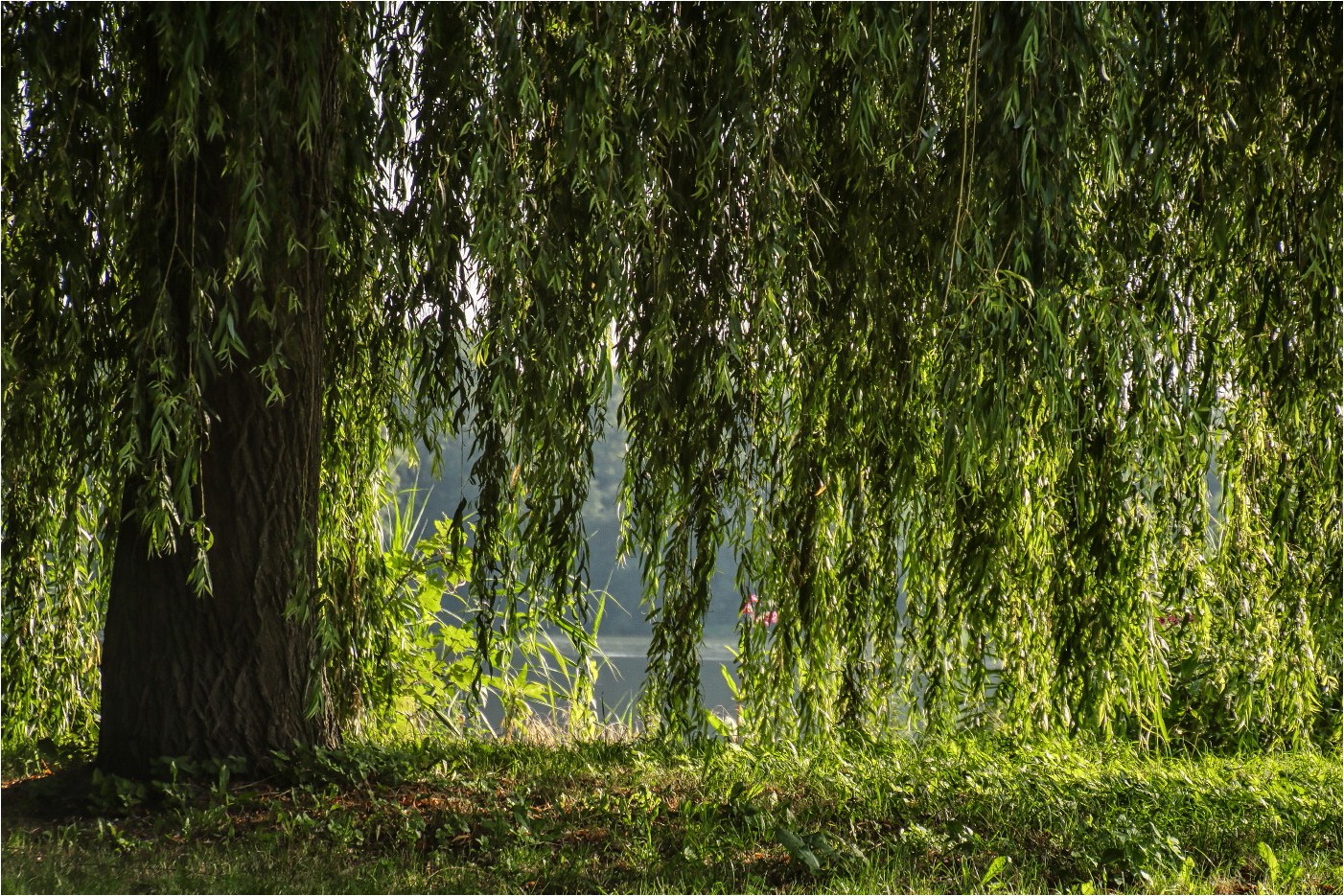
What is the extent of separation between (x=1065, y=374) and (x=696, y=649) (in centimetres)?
136

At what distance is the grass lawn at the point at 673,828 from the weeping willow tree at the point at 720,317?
246 millimetres

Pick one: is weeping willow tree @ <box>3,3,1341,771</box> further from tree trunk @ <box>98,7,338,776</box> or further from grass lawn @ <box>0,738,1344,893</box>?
grass lawn @ <box>0,738,1344,893</box>

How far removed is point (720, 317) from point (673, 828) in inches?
57.7

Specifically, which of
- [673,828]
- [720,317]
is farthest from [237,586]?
[720,317]

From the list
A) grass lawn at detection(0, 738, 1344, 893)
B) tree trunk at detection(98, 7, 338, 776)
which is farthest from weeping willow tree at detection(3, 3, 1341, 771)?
grass lawn at detection(0, 738, 1344, 893)

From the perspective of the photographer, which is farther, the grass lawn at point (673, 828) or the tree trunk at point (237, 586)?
the tree trunk at point (237, 586)

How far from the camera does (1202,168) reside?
2.91m

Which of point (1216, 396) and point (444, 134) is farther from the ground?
point (444, 134)

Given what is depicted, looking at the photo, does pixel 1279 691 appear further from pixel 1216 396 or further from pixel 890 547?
pixel 890 547

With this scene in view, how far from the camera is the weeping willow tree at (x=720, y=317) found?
262 centimetres

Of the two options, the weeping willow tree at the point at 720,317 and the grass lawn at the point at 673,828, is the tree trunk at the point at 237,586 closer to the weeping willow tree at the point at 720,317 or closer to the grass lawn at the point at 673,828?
the weeping willow tree at the point at 720,317

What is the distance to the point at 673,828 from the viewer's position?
3281 mm

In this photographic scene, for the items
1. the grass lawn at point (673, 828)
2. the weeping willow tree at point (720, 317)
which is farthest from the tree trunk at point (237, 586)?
the grass lawn at point (673, 828)

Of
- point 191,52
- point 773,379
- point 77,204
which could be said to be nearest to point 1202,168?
point 773,379
